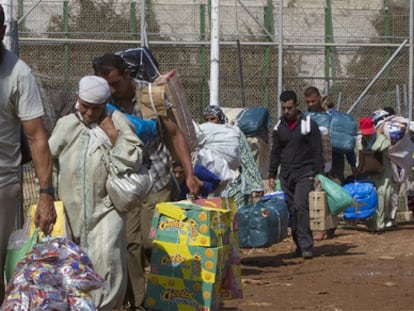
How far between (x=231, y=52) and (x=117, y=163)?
16.4 m

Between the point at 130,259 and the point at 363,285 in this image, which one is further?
the point at 363,285

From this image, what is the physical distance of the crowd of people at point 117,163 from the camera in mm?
6887

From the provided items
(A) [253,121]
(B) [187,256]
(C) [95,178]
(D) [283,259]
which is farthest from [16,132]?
(A) [253,121]

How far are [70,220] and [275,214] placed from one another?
Answer: 19.7 feet

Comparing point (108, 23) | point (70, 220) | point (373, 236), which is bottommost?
point (373, 236)

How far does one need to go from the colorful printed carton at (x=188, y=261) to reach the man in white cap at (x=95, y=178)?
3.55ft

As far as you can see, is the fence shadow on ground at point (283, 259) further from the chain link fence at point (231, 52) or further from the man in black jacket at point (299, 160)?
the chain link fence at point (231, 52)

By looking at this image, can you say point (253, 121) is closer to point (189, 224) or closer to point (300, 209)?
point (300, 209)

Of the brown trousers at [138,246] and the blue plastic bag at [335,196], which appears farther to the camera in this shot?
the blue plastic bag at [335,196]

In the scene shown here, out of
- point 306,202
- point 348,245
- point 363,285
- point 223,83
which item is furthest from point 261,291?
point 223,83

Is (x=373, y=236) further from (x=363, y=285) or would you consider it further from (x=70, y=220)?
(x=70, y=220)

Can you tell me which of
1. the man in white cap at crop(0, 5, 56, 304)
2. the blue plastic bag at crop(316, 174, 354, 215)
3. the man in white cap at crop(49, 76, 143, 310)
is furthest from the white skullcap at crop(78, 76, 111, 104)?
the blue plastic bag at crop(316, 174, 354, 215)

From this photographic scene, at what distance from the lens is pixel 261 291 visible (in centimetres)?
1123

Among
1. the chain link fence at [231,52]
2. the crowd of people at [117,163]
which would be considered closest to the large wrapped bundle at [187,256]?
the crowd of people at [117,163]
